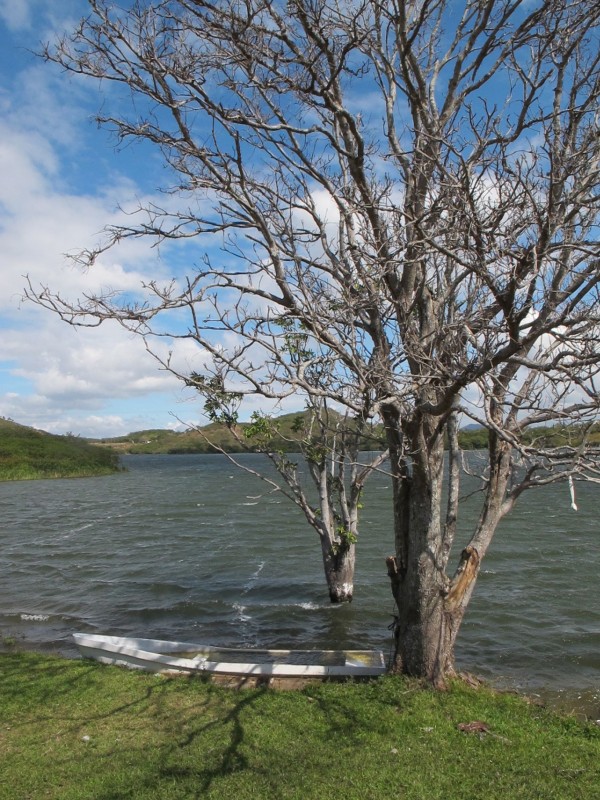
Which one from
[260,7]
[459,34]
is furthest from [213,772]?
[459,34]

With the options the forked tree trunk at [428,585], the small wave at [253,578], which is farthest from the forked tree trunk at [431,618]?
the small wave at [253,578]

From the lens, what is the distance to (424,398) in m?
7.38

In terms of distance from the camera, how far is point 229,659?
32.3 feet

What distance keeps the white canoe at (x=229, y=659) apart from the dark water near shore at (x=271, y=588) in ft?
7.80

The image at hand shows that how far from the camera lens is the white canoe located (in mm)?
8805

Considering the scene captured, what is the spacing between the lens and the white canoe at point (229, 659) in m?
8.80

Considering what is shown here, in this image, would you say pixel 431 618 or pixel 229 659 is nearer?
pixel 431 618

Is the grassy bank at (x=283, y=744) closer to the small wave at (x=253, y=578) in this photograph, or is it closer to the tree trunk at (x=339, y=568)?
the tree trunk at (x=339, y=568)

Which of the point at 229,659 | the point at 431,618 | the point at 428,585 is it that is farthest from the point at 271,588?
the point at 428,585

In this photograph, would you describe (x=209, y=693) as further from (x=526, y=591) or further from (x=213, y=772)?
(x=526, y=591)

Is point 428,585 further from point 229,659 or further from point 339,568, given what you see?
point 339,568

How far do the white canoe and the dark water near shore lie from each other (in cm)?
238

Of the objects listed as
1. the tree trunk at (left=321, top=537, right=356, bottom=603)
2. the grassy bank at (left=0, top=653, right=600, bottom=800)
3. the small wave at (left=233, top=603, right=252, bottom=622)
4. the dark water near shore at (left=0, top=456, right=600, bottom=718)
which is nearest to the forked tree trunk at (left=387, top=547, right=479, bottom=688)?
the grassy bank at (left=0, top=653, right=600, bottom=800)

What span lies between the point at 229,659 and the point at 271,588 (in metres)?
7.84
